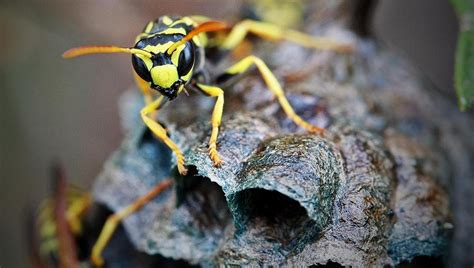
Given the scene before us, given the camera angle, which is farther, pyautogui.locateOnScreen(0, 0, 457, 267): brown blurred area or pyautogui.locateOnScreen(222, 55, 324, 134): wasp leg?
pyautogui.locateOnScreen(0, 0, 457, 267): brown blurred area

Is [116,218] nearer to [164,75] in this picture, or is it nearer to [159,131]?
[159,131]

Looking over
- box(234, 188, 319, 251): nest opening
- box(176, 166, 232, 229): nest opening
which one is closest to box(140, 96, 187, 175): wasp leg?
box(176, 166, 232, 229): nest opening

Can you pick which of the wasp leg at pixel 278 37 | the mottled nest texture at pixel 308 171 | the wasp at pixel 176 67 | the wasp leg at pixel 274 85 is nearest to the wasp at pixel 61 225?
the mottled nest texture at pixel 308 171

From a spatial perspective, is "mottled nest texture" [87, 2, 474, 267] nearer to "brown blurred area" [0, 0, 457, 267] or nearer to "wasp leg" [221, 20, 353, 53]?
"wasp leg" [221, 20, 353, 53]

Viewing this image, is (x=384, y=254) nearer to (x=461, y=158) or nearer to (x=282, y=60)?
(x=461, y=158)

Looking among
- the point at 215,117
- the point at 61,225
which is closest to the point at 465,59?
the point at 215,117

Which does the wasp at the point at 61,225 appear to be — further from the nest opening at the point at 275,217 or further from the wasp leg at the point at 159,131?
the nest opening at the point at 275,217

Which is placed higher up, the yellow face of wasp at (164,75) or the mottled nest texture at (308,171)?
the yellow face of wasp at (164,75)
